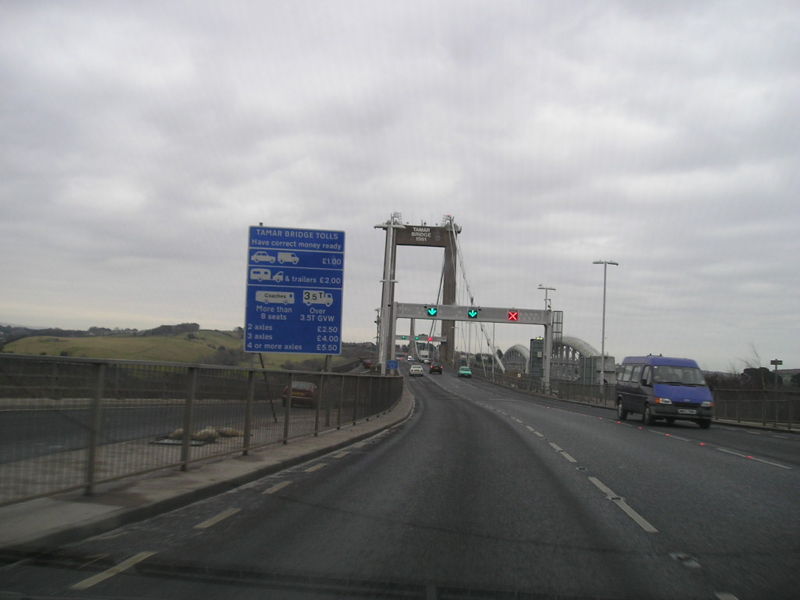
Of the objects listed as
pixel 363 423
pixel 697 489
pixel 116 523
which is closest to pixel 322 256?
pixel 363 423

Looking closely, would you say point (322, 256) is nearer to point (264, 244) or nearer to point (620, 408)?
point (264, 244)

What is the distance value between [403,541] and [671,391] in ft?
63.1

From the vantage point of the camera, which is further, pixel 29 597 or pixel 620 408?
pixel 620 408

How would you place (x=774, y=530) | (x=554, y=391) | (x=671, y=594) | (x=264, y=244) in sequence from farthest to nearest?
(x=554, y=391), (x=264, y=244), (x=774, y=530), (x=671, y=594)

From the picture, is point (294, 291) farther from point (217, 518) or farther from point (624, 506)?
point (624, 506)

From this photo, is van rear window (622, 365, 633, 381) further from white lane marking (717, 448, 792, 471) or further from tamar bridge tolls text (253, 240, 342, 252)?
tamar bridge tolls text (253, 240, 342, 252)

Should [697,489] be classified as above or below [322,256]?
below

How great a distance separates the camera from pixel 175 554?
217 inches

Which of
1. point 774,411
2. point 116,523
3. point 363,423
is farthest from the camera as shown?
point 774,411

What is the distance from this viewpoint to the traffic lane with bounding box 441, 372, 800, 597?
5.62 meters

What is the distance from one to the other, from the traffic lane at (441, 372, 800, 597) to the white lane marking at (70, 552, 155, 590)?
419 cm

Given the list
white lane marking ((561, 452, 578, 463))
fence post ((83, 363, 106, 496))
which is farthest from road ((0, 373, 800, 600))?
fence post ((83, 363, 106, 496))

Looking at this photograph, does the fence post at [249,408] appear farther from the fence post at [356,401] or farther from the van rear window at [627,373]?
the van rear window at [627,373]

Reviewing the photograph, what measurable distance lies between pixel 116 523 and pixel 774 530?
618 cm
